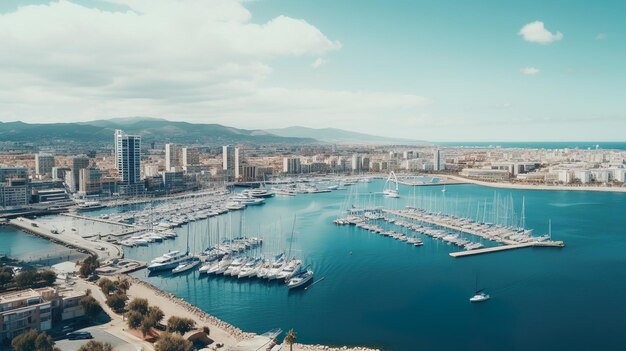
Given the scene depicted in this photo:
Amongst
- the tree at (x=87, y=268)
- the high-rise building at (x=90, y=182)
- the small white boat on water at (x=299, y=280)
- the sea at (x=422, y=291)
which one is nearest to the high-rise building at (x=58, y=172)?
the high-rise building at (x=90, y=182)

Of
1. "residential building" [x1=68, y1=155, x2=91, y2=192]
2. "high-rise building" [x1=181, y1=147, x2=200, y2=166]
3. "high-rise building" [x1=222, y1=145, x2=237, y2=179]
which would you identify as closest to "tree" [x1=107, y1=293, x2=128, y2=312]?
"residential building" [x1=68, y1=155, x2=91, y2=192]

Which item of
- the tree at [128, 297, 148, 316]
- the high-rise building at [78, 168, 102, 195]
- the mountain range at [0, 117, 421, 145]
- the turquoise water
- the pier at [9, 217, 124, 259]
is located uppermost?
the mountain range at [0, 117, 421, 145]

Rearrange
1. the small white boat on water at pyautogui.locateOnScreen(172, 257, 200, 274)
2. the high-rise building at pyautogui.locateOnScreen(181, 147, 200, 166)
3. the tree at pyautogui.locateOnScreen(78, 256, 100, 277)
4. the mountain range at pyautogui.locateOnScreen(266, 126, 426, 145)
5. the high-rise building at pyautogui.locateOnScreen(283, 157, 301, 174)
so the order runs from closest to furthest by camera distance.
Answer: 1. the tree at pyautogui.locateOnScreen(78, 256, 100, 277)
2. the small white boat on water at pyautogui.locateOnScreen(172, 257, 200, 274)
3. the high-rise building at pyautogui.locateOnScreen(181, 147, 200, 166)
4. the high-rise building at pyautogui.locateOnScreen(283, 157, 301, 174)
5. the mountain range at pyautogui.locateOnScreen(266, 126, 426, 145)

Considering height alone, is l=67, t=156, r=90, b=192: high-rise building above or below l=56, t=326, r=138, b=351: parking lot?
above

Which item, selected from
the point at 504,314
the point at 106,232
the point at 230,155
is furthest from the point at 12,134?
the point at 504,314

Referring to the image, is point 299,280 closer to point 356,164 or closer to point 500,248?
point 500,248

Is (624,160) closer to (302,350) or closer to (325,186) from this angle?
(325,186)

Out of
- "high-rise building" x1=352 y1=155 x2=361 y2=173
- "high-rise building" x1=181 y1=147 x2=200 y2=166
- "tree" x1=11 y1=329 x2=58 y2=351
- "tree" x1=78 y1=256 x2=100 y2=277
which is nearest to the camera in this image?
"tree" x1=11 y1=329 x2=58 y2=351

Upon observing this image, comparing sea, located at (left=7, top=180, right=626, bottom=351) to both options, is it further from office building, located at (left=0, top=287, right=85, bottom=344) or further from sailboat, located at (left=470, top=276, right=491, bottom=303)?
office building, located at (left=0, top=287, right=85, bottom=344)
